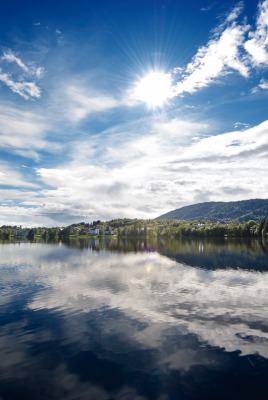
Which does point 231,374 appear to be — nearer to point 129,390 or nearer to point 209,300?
point 129,390

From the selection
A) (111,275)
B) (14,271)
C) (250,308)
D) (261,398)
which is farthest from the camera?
(14,271)

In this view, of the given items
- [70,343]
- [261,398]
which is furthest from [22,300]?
[261,398]

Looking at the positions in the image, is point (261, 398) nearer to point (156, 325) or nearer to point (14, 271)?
point (156, 325)

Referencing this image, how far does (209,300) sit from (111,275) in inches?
1192

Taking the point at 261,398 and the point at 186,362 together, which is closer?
the point at 261,398

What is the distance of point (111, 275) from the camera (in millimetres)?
71938

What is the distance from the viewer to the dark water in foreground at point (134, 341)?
22.8m

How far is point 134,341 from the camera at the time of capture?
1238 inches

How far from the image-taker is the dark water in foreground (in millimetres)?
22766

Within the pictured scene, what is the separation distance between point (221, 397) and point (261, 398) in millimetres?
2830

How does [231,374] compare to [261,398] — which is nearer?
[261,398]

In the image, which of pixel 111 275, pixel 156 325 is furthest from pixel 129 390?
pixel 111 275

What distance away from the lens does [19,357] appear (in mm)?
27891

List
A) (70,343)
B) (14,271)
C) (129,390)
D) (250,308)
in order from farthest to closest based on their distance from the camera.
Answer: (14,271) < (250,308) < (70,343) < (129,390)
